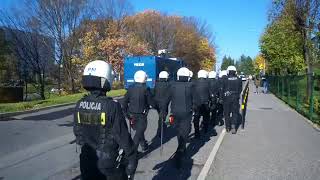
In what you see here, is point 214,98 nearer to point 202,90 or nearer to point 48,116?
point 202,90

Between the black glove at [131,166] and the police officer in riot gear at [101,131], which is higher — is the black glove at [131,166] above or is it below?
below

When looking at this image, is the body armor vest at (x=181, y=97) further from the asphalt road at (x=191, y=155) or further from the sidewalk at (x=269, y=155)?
the sidewalk at (x=269, y=155)

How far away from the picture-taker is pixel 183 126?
8.83 m

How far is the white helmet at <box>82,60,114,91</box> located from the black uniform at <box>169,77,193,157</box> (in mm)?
4605

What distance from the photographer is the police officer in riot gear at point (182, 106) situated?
28.8 feet

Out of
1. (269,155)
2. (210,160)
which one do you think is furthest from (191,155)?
(269,155)

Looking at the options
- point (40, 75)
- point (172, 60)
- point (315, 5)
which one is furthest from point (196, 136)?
point (40, 75)

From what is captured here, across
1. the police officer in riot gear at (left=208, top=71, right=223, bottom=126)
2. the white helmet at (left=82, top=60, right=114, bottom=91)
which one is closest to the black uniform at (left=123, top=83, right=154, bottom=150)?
the white helmet at (left=82, top=60, right=114, bottom=91)

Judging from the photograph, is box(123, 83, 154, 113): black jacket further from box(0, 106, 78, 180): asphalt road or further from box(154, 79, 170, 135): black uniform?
box(154, 79, 170, 135): black uniform

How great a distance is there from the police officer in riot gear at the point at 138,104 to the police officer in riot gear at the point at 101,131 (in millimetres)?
4768

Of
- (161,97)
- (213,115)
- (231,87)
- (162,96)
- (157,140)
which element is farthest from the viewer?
(213,115)

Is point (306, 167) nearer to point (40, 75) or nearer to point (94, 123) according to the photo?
point (94, 123)

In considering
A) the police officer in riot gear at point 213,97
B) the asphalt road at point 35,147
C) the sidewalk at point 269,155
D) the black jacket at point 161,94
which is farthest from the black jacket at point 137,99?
the police officer in riot gear at point 213,97

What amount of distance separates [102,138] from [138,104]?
502 cm
